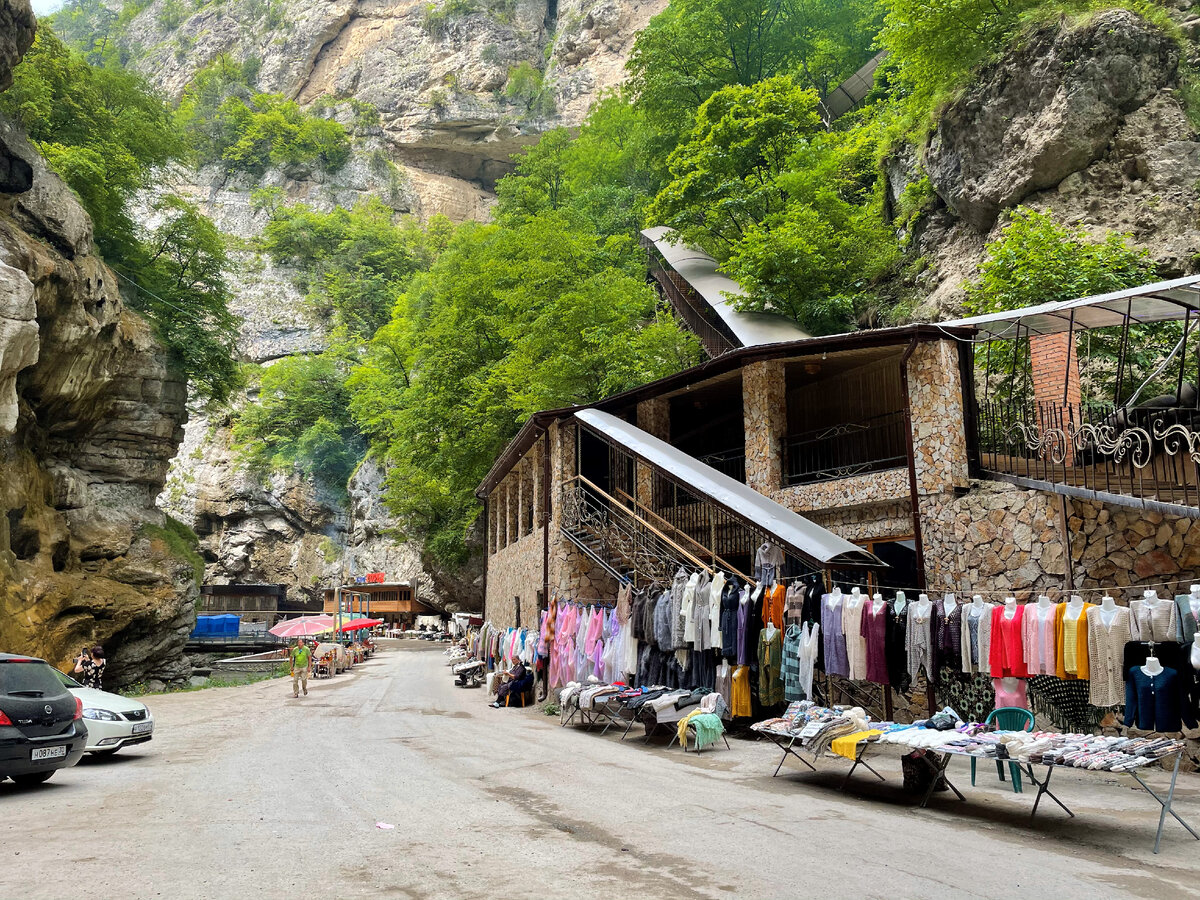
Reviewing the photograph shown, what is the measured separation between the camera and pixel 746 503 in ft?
42.9

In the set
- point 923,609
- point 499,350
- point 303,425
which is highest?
point 303,425

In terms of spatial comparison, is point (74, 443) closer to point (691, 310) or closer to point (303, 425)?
point (691, 310)

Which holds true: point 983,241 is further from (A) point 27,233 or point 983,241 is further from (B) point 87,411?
(B) point 87,411

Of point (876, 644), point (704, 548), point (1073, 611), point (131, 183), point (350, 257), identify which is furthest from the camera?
point (350, 257)

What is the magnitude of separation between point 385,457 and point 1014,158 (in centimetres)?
3567

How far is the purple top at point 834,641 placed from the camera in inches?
397

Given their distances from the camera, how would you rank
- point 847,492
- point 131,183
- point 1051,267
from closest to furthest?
1. point 847,492
2. point 1051,267
3. point 131,183

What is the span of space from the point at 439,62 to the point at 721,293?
58.3m

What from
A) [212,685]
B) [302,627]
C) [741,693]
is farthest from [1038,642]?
[212,685]

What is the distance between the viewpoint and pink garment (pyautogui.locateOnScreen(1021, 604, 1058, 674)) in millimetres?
8484

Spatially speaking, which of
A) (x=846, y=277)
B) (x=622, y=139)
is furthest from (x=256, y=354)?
(x=846, y=277)

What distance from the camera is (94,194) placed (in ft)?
89.8

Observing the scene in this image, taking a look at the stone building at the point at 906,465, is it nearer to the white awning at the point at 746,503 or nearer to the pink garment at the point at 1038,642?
the white awning at the point at 746,503

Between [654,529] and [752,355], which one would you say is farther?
[752,355]
